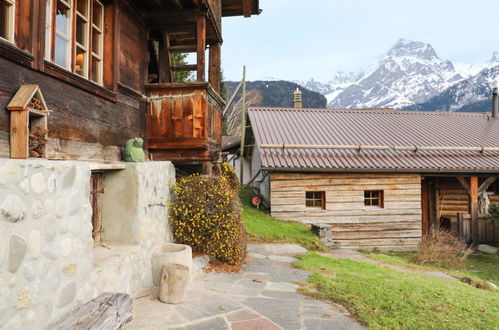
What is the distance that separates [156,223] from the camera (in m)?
5.30

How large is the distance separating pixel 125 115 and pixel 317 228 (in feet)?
22.8

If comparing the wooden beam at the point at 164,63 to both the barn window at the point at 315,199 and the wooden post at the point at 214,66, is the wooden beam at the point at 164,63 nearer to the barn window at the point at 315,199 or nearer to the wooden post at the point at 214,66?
A: the wooden post at the point at 214,66

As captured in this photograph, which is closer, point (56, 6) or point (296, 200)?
point (56, 6)

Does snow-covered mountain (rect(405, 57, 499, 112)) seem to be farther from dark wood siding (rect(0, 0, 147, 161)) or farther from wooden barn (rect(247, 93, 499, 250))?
dark wood siding (rect(0, 0, 147, 161))

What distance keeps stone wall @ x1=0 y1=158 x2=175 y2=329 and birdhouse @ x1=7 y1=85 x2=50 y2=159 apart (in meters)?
0.51

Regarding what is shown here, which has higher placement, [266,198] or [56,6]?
[56,6]

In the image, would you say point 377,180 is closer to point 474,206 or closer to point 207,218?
point 474,206

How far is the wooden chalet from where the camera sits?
127 inches

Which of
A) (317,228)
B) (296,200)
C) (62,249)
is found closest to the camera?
(62,249)

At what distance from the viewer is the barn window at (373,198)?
1259 centimetres

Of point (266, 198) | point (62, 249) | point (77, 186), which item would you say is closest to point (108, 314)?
point (62, 249)

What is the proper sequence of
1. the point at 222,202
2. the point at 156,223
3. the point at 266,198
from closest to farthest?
1. the point at 156,223
2. the point at 222,202
3. the point at 266,198

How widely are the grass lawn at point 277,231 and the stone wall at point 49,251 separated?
5647 mm

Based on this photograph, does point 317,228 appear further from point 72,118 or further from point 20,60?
point 20,60
